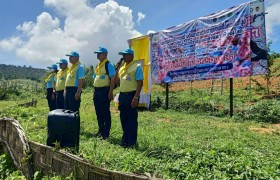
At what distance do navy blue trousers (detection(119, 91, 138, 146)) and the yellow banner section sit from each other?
21.4ft

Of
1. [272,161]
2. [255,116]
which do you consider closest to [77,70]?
[272,161]

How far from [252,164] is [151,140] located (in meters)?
2.42

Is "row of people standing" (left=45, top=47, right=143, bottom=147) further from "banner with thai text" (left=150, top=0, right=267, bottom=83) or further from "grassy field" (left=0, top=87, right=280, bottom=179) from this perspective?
"banner with thai text" (left=150, top=0, right=267, bottom=83)

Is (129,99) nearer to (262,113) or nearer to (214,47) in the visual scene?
(262,113)

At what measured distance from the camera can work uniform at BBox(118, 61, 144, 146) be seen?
5297mm

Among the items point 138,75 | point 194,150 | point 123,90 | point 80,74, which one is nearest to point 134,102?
point 123,90

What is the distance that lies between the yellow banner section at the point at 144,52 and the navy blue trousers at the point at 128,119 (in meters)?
6.53

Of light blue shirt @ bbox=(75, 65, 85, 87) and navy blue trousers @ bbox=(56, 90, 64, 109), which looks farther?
navy blue trousers @ bbox=(56, 90, 64, 109)

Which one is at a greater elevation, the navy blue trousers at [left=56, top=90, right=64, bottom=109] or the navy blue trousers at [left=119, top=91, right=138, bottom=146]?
the navy blue trousers at [left=56, top=90, right=64, bottom=109]

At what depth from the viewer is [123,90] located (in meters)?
5.45

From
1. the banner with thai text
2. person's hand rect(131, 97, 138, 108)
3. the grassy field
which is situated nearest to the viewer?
the grassy field

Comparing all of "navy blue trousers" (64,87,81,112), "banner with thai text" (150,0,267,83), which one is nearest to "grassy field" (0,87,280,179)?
"navy blue trousers" (64,87,81,112)

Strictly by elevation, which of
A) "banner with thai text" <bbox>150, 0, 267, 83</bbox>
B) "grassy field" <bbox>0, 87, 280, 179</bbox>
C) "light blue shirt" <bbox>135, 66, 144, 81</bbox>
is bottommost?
Result: "grassy field" <bbox>0, 87, 280, 179</bbox>

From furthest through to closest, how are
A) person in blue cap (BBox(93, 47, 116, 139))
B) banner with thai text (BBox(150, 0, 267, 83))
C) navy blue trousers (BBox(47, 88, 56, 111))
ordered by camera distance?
navy blue trousers (BBox(47, 88, 56, 111)) < banner with thai text (BBox(150, 0, 267, 83)) < person in blue cap (BBox(93, 47, 116, 139))
